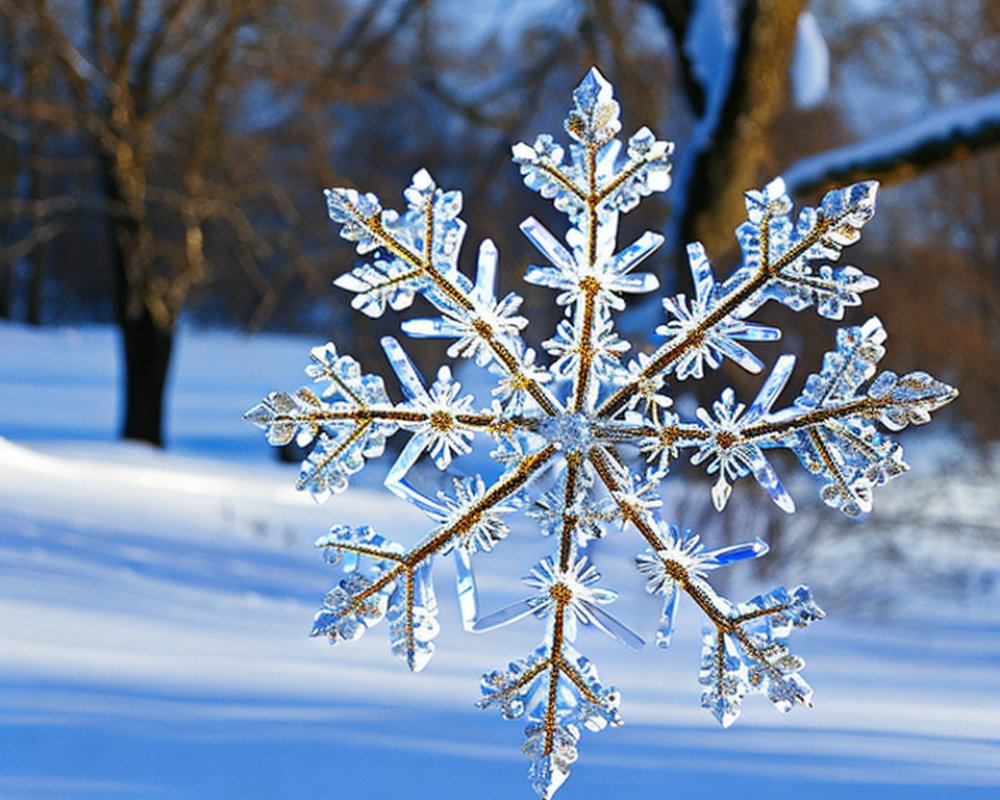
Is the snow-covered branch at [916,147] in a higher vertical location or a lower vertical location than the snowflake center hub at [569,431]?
higher

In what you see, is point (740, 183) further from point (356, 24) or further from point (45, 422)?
point (45, 422)

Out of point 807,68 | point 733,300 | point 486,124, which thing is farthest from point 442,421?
point 486,124

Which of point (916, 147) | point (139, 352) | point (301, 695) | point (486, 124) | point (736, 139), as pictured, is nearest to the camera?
point (301, 695)

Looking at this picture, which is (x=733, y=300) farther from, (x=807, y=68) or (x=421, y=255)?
(x=807, y=68)

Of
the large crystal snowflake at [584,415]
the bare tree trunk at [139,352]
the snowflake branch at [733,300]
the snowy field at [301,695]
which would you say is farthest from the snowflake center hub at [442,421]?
the bare tree trunk at [139,352]

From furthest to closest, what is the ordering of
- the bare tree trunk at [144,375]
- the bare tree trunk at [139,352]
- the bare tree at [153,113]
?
the bare tree trunk at [144,375] < the bare tree trunk at [139,352] < the bare tree at [153,113]

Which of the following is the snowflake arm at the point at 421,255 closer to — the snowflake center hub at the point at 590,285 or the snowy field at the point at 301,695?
the snowflake center hub at the point at 590,285

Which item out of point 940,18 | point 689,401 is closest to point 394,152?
point 940,18
